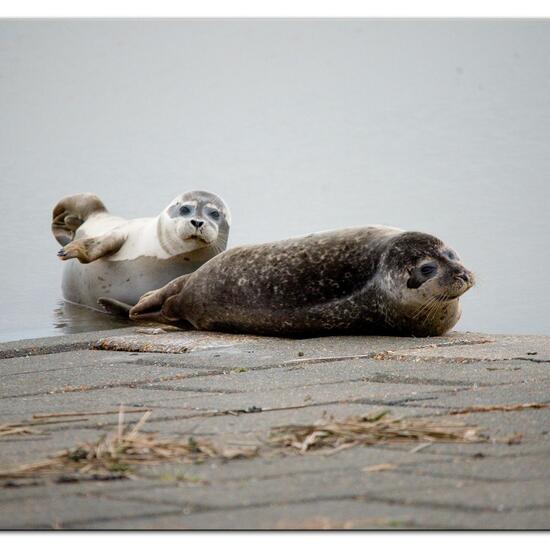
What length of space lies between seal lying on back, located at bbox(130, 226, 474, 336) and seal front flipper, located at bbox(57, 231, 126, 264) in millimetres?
1984

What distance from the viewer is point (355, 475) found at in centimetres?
255

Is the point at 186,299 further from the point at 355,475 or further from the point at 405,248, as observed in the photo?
the point at 355,475

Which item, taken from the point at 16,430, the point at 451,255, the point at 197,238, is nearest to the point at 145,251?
the point at 197,238

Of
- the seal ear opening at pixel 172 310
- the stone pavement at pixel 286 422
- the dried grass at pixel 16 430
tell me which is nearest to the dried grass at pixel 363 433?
the stone pavement at pixel 286 422

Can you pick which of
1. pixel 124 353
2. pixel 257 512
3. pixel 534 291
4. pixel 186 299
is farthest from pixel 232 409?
pixel 534 291

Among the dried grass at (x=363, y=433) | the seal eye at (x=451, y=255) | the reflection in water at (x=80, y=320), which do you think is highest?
the seal eye at (x=451, y=255)

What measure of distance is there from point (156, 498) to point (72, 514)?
0.18 meters

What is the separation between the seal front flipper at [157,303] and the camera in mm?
6250

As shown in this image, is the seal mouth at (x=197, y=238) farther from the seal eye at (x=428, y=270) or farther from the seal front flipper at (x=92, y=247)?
Answer: the seal eye at (x=428, y=270)

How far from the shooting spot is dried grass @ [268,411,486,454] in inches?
112

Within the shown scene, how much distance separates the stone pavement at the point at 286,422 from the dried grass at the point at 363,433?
5 cm

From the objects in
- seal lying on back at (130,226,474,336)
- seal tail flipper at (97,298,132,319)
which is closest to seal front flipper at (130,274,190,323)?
seal lying on back at (130,226,474,336)

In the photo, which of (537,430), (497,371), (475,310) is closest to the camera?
(537,430)

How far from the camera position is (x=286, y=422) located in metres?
3.15
